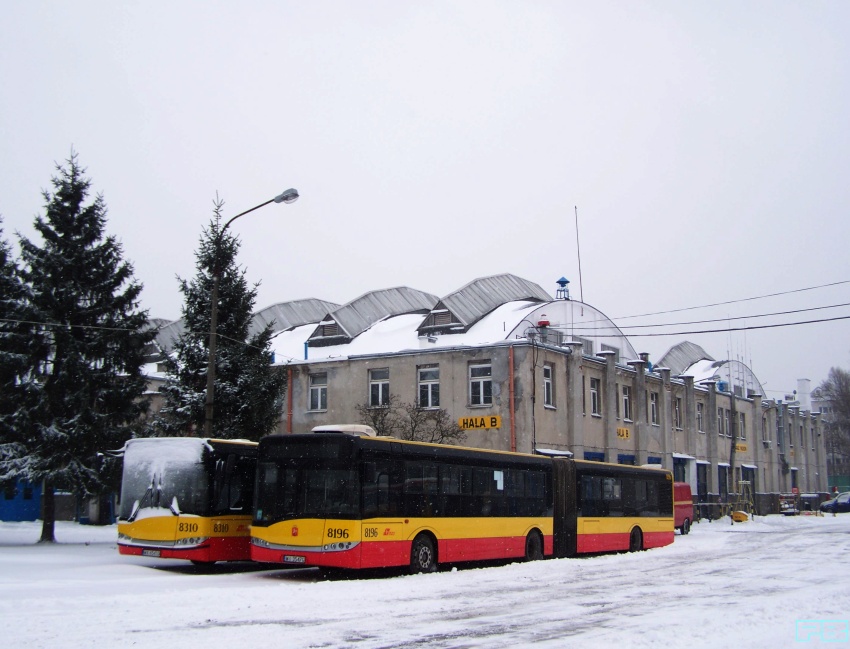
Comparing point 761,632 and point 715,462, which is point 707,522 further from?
point 761,632

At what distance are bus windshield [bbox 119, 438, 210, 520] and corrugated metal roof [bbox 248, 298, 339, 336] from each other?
32.0 metres

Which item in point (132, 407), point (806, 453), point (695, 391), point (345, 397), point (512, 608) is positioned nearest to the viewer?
point (512, 608)

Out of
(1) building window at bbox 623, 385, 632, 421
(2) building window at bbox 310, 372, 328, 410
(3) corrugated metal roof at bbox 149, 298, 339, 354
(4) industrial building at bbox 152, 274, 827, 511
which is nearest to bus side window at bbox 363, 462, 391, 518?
(4) industrial building at bbox 152, 274, 827, 511

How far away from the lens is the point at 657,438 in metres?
46.9

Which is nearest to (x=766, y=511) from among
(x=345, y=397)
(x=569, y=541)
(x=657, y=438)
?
→ (x=657, y=438)

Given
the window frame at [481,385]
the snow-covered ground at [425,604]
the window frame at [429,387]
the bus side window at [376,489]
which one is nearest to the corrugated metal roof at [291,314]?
the window frame at [429,387]

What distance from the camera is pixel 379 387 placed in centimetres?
3984

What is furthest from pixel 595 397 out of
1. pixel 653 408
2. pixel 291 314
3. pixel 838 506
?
pixel 838 506

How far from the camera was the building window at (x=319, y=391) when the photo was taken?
41425 mm

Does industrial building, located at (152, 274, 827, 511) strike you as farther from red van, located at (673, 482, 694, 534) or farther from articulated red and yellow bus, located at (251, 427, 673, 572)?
articulated red and yellow bus, located at (251, 427, 673, 572)

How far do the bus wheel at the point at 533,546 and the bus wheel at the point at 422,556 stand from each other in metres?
4.15

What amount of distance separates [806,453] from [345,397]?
151ft

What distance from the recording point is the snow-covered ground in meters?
10.4

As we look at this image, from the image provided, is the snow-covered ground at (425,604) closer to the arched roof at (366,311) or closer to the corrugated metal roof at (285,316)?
the arched roof at (366,311)
